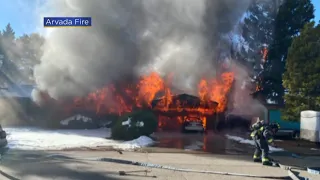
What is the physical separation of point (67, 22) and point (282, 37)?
18898 mm

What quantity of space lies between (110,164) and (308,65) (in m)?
14.2

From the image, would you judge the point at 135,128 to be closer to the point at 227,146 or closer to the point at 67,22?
the point at 227,146

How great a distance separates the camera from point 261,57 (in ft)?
107

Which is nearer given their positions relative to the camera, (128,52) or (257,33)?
(128,52)

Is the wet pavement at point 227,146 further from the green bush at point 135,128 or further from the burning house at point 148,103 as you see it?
the burning house at point 148,103

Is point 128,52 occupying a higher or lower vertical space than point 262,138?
higher

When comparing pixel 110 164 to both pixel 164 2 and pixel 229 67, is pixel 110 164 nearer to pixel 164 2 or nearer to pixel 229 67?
pixel 164 2

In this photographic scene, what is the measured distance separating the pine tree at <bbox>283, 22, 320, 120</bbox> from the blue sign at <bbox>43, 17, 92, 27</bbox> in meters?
A: 14.5

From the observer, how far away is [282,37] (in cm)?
3059

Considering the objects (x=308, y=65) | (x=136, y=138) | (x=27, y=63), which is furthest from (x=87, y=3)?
(x=27, y=63)

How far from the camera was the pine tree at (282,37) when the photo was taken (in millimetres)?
29922

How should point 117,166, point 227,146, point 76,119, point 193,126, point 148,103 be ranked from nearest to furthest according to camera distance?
point 117,166, point 227,146, point 193,126, point 76,119, point 148,103

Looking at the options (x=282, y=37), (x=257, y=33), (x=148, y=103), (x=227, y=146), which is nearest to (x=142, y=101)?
(x=148, y=103)

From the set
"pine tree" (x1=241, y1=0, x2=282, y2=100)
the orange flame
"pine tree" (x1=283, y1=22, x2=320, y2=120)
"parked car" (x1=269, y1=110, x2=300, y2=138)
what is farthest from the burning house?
"pine tree" (x1=241, y1=0, x2=282, y2=100)
